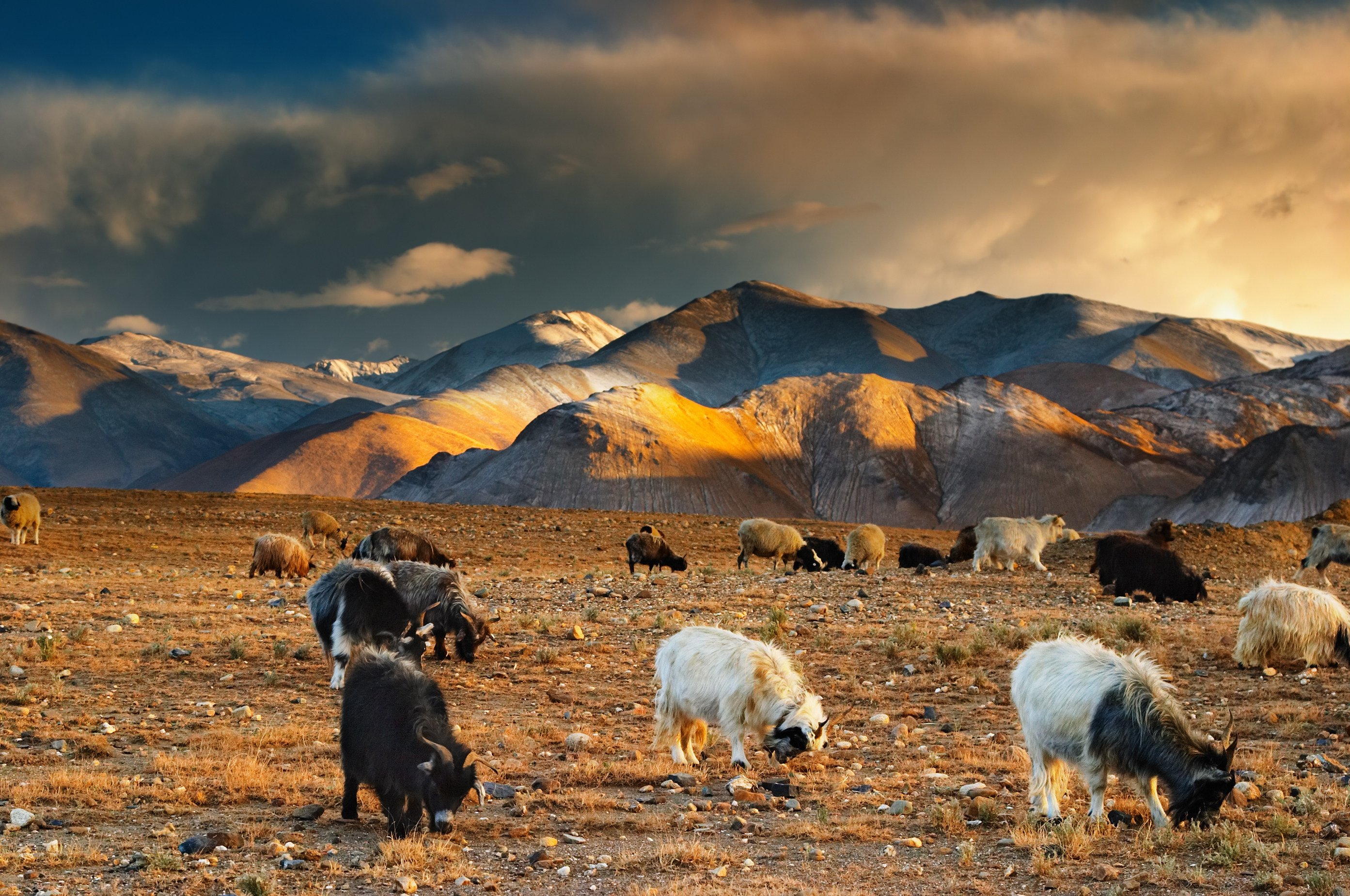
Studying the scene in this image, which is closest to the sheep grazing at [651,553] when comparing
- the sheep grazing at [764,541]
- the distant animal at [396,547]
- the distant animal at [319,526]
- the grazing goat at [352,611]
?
the sheep grazing at [764,541]

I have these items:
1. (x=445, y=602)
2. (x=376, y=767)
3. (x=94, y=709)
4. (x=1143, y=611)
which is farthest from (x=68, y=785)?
(x=1143, y=611)

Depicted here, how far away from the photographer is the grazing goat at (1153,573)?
2483cm

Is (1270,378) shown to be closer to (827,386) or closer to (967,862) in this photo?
(827,386)

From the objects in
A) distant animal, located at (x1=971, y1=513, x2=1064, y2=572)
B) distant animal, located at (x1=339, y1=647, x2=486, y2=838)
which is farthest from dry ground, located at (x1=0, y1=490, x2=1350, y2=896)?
distant animal, located at (x1=971, y1=513, x2=1064, y2=572)

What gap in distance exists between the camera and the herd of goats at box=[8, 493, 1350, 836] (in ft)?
28.3

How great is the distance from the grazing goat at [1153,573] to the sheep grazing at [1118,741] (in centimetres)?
1696

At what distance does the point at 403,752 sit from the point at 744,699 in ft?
12.1

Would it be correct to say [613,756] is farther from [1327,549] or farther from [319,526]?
[319,526]

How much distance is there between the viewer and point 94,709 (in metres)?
12.8

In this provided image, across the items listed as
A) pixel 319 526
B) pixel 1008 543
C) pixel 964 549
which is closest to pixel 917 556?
pixel 964 549

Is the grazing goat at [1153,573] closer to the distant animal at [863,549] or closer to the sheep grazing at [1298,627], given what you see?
the sheep grazing at [1298,627]

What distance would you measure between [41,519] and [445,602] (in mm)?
32648

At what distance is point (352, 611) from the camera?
14.2m

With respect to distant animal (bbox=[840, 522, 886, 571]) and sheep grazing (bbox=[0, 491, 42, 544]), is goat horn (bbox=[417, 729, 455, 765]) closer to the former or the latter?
distant animal (bbox=[840, 522, 886, 571])
